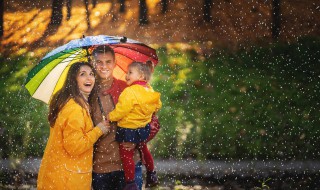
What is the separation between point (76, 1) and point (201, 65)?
7.74 feet

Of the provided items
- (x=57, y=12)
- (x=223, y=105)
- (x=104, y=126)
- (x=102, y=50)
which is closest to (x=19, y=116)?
(x=57, y=12)

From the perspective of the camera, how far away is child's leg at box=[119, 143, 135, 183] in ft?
10.1

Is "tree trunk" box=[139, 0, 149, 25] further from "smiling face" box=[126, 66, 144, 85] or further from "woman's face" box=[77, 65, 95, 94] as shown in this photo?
"woman's face" box=[77, 65, 95, 94]

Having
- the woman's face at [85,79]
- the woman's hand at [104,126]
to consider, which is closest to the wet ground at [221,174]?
the woman's hand at [104,126]

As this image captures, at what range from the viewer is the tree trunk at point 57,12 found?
745 centimetres

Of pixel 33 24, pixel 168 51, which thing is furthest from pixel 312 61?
pixel 33 24

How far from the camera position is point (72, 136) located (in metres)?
2.84

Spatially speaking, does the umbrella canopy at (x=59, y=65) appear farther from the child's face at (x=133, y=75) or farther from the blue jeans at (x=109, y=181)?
the blue jeans at (x=109, y=181)

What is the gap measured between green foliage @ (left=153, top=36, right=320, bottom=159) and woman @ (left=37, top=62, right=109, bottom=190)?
3425mm

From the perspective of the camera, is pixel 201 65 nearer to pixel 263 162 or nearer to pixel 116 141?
pixel 263 162

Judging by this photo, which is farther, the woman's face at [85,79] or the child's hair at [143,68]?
the child's hair at [143,68]

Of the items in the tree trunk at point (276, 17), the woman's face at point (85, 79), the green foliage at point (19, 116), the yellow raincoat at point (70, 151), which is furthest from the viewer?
the tree trunk at point (276, 17)

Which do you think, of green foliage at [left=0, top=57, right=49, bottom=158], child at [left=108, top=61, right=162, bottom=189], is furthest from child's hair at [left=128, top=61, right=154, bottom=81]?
green foliage at [left=0, top=57, right=49, bottom=158]

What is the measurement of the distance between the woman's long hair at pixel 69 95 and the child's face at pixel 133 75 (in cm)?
32
